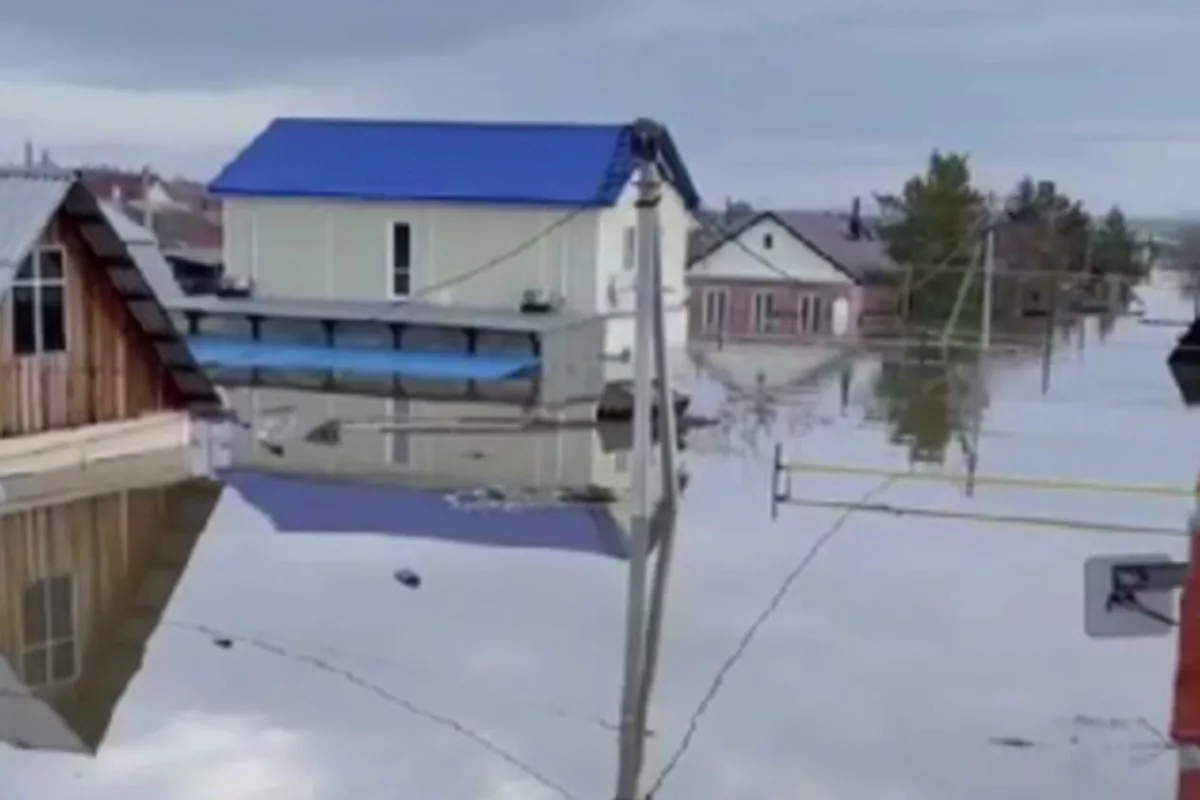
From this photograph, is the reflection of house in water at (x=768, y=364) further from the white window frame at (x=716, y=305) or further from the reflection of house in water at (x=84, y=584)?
the reflection of house in water at (x=84, y=584)

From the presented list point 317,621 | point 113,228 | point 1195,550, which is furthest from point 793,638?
point 113,228

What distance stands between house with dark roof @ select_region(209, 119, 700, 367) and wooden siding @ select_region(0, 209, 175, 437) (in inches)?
218

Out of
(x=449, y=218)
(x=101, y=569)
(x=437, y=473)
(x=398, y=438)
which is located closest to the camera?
(x=101, y=569)

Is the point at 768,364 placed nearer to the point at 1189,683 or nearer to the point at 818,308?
the point at 818,308

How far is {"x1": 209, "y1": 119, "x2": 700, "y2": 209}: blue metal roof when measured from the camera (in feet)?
46.3

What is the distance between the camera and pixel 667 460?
23.7ft

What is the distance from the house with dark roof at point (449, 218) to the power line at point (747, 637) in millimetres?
6329

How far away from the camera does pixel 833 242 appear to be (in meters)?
20.0

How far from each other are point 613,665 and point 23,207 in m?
4.62

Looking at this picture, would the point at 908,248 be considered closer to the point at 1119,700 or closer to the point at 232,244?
the point at 232,244

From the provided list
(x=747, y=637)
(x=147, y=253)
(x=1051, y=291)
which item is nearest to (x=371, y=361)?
(x=147, y=253)

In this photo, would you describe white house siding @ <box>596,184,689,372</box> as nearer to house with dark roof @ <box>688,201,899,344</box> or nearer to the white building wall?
the white building wall

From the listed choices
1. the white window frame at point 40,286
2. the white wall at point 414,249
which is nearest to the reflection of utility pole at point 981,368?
the white wall at point 414,249

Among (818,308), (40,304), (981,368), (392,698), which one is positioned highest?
(40,304)
